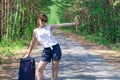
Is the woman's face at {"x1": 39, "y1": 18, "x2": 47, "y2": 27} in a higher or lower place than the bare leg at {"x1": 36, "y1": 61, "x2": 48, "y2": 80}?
higher

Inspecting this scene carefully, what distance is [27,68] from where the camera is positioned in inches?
344

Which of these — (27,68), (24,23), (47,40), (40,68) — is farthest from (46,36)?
Result: (24,23)

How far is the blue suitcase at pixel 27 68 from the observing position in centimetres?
870

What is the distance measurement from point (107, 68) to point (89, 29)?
40.8m

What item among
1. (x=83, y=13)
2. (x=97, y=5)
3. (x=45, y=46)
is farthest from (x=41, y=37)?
(x=83, y=13)

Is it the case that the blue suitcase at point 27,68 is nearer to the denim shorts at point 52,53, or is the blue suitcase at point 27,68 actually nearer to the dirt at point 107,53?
the denim shorts at point 52,53

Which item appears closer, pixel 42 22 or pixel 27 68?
pixel 42 22

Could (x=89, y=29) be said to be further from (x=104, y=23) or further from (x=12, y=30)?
(x=12, y=30)

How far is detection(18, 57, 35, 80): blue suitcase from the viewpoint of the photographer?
8703mm

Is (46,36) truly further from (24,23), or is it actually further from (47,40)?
(24,23)

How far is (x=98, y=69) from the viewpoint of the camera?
13.3 meters

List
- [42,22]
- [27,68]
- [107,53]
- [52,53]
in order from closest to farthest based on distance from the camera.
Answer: [42,22]
[52,53]
[27,68]
[107,53]

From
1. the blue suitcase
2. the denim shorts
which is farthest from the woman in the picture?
the blue suitcase

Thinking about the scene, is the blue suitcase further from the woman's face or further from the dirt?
the dirt
